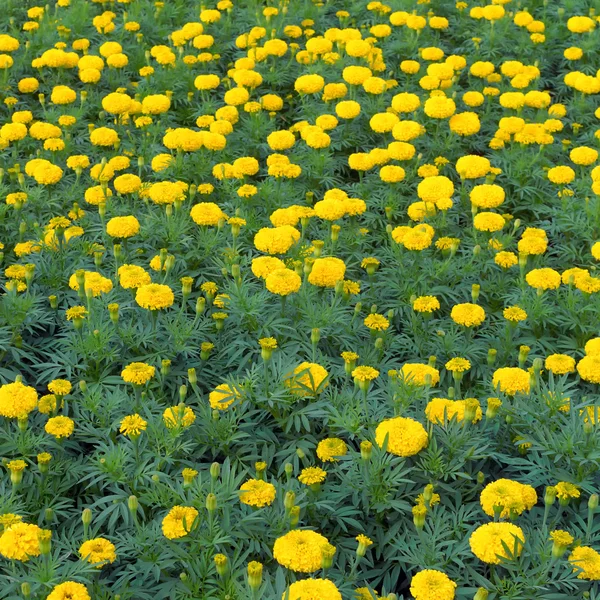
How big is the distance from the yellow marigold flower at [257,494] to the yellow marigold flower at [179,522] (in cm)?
20

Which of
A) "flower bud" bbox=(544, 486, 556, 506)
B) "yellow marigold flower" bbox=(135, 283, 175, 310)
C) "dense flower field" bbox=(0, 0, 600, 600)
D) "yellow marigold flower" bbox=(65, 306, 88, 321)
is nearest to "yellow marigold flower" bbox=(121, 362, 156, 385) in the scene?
"dense flower field" bbox=(0, 0, 600, 600)

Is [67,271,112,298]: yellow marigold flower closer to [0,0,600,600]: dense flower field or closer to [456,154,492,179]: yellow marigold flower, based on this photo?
[0,0,600,600]: dense flower field

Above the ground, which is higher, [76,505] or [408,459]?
[408,459]

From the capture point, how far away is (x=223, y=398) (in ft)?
12.3

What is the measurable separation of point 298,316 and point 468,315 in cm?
86

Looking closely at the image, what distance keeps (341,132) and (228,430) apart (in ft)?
11.3

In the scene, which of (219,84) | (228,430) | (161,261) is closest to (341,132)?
(219,84)

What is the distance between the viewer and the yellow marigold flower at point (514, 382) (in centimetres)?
382

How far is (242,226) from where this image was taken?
5312mm

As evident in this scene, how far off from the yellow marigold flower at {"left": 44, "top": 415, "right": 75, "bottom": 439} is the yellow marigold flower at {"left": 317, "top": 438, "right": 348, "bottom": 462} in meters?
1.04

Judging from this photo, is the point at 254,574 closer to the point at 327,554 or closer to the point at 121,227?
A: the point at 327,554

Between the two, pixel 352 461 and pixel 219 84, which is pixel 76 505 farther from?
pixel 219 84

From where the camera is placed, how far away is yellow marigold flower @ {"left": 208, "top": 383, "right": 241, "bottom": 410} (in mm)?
3762

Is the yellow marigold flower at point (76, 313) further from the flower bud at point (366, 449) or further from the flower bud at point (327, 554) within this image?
the flower bud at point (327, 554)
